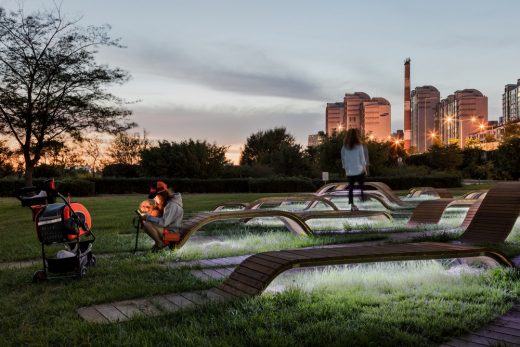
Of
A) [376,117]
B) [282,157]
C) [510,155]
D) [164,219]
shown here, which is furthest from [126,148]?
[376,117]

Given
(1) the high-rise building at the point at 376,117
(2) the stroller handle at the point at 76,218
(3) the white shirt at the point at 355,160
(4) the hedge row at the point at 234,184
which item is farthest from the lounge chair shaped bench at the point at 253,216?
(1) the high-rise building at the point at 376,117

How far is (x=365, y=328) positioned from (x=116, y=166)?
44355mm

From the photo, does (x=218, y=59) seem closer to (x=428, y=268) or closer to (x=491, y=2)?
(x=491, y=2)

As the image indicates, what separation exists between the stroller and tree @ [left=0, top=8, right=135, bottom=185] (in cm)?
1384

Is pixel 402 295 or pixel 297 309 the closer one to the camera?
pixel 297 309

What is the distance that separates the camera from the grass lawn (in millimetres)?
3543

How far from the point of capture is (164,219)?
7496mm

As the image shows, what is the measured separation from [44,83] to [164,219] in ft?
43.8

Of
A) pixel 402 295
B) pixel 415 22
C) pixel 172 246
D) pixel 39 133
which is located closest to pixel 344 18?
pixel 415 22

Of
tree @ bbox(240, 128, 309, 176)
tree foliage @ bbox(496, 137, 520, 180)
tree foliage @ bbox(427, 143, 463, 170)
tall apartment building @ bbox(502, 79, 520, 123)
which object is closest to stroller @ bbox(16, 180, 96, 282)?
tree @ bbox(240, 128, 309, 176)

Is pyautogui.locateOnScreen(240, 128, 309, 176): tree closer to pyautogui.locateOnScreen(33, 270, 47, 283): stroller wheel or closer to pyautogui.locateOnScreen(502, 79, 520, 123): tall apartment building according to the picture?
pyautogui.locateOnScreen(33, 270, 47, 283): stroller wheel

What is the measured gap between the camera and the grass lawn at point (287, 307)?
3543 millimetres

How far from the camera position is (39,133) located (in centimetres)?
1884

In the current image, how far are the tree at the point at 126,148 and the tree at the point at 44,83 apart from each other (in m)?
40.7
